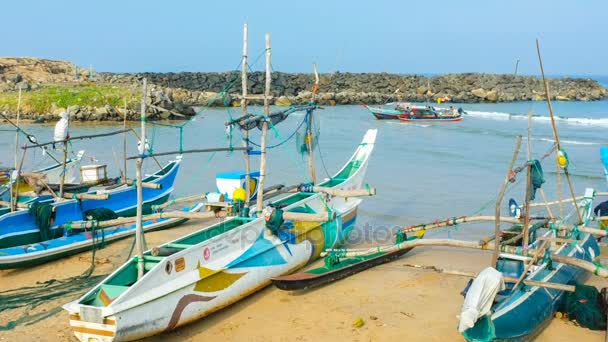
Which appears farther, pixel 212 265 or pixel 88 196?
pixel 88 196

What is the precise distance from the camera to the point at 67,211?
10.5 meters

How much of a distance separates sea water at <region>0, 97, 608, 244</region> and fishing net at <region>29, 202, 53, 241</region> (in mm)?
2225

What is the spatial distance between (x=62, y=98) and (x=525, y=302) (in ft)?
104

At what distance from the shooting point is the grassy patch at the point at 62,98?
3253cm

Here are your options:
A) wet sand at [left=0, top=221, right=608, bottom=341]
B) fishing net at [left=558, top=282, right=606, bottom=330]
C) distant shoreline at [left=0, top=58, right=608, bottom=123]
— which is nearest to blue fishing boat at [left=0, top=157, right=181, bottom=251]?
wet sand at [left=0, top=221, right=608, bottom=341]

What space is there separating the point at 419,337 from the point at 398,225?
5.95 meters

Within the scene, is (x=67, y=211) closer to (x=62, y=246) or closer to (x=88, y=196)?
(x=88, y=196)

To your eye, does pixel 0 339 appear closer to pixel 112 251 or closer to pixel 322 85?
pixel 112 251

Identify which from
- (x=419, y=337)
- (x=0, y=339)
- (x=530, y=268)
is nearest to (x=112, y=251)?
(x=0, y=339)

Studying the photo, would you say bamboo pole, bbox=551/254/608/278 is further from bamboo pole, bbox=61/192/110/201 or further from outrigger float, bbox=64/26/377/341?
bamboo pole, bbox=61/192/110/201

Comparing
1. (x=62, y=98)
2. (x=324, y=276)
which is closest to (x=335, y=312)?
(x=324, y=276)

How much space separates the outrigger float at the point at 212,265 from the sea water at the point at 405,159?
1.28 meters

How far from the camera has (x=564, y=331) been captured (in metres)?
7.13

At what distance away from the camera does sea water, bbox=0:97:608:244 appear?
14.2 meters
